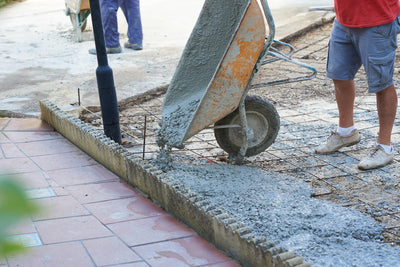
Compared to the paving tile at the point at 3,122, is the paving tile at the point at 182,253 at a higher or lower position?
lower

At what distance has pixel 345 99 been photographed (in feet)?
10.9

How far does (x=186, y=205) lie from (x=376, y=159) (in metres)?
1.35

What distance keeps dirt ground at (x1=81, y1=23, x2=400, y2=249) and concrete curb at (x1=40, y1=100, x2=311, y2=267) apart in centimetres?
28

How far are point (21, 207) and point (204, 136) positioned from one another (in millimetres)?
3316

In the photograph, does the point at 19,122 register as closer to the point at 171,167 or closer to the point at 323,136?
the point at 171,167

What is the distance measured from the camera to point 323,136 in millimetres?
3652

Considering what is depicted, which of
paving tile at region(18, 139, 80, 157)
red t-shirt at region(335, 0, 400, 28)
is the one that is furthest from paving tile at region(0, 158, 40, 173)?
red t-shirt at region(335, 0, 400, 28)

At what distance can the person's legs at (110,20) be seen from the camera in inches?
254

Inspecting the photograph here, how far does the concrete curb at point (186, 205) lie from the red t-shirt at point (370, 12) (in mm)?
1475

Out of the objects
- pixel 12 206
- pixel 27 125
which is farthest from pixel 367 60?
pixel 12 206

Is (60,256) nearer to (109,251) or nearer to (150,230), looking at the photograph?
(109,251)

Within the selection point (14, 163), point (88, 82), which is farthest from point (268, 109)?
point (88, 82)

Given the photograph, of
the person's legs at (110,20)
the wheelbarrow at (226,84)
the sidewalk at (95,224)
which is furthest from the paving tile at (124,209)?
the person's legs at (110,20)

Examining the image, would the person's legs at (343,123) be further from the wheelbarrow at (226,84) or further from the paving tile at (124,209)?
the paving tile at (124,209)
